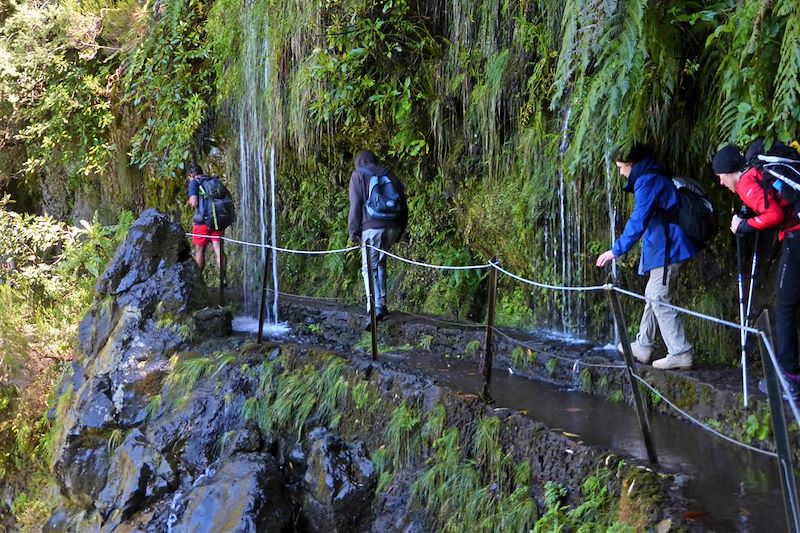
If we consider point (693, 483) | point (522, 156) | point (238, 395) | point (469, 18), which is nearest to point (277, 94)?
point (469, 18)

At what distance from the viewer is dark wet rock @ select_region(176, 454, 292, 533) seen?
644cm

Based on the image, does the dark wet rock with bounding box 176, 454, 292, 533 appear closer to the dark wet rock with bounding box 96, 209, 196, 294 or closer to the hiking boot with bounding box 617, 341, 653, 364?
the hiking boot with bounding box 617, 341, 653, 364

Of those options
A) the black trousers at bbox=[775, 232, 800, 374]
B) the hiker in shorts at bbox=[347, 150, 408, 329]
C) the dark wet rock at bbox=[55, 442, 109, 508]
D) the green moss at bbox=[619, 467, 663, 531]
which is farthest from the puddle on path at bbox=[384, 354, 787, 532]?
the dark wet rock at bbox=[55, 442, 109, 508]

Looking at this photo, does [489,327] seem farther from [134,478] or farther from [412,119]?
[412,119]

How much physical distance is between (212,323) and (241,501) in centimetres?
336

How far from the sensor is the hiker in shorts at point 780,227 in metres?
5.21

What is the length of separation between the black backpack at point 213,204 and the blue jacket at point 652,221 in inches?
247

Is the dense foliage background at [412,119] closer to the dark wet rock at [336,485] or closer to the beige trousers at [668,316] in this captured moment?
the beige trousers at [668,316]

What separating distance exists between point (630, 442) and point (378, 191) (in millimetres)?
4239

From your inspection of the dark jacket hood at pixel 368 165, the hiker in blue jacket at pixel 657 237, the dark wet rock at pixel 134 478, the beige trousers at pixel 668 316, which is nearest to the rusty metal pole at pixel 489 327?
the hiker in blue jacket at pixel 657 237

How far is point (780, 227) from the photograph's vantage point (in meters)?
5.35

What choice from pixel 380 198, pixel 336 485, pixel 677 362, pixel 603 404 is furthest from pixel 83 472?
pixel 677 362

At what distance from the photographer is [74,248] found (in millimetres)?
14281

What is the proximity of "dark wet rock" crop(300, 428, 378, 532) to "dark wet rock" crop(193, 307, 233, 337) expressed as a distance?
9.76 ft
